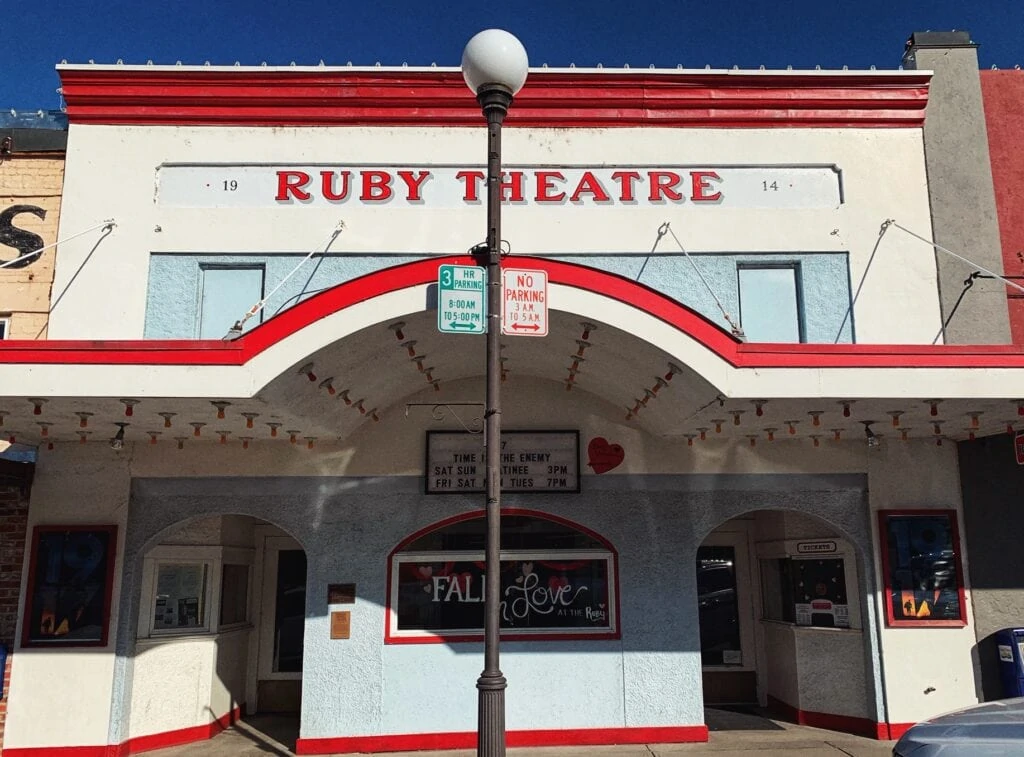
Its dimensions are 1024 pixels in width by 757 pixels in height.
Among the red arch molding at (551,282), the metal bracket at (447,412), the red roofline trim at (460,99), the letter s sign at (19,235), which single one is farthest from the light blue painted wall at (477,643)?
the red roofline trim at (460,99)

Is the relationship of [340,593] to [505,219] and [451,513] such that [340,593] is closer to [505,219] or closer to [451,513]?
[451,513]

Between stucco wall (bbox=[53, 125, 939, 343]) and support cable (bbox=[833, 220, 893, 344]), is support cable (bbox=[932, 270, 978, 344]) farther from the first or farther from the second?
support cable (bbox=[833, 220, 893, 344])

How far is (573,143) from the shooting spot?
11406mm

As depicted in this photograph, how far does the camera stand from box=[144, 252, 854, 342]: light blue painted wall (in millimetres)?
10781

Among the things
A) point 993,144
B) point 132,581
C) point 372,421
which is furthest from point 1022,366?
point 132,581

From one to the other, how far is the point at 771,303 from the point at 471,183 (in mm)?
4045

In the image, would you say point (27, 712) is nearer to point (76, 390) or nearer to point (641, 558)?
point (76, 390)

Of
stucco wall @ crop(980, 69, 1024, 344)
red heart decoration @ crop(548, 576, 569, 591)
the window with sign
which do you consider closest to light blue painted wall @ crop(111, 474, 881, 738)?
the window with sign

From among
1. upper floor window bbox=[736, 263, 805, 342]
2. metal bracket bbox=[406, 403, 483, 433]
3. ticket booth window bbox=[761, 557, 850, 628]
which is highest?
upper floor window bbox=[736, 263, 805, 342]

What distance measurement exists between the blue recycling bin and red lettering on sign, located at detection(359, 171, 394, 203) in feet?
29.6

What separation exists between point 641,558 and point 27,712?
7216 millimetres

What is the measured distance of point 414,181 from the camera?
11.2 m

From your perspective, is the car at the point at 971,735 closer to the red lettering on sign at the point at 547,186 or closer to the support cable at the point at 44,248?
the red lettering on sign at the point at 547,186

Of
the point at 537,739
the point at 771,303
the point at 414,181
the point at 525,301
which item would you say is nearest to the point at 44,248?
the point at 414,181
